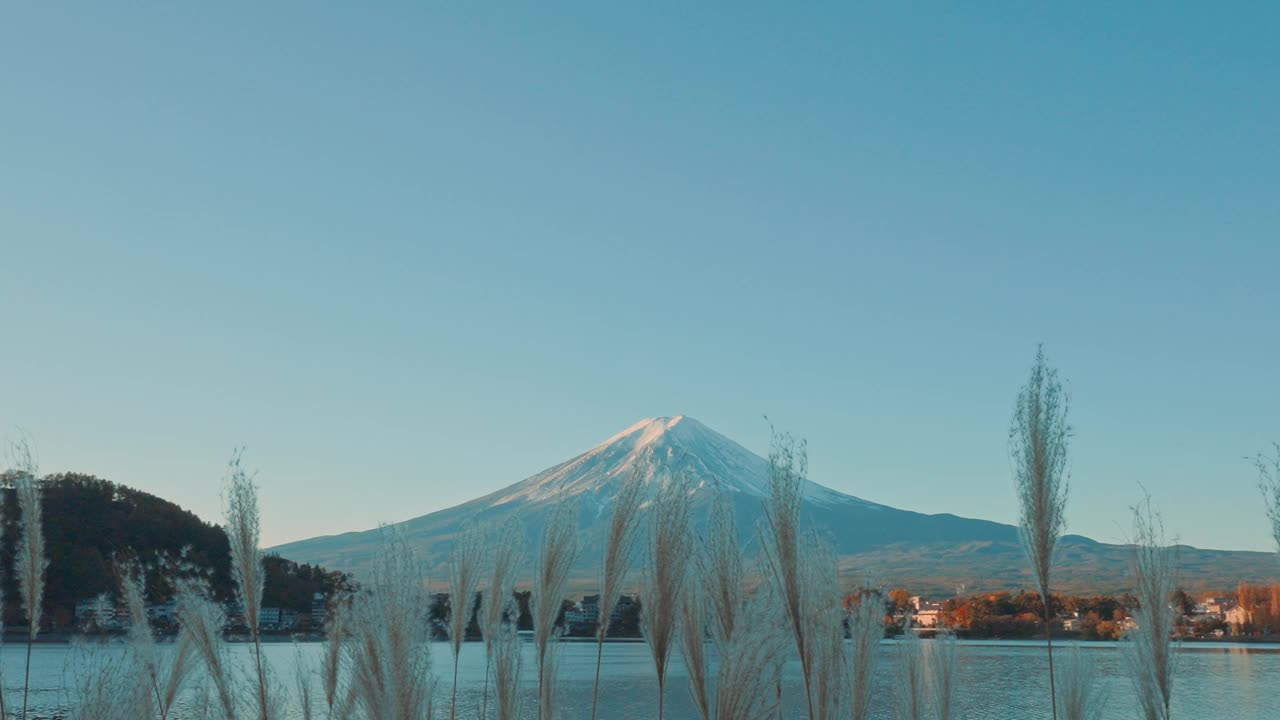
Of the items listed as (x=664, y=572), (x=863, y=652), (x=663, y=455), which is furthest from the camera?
(x=663, y=455)

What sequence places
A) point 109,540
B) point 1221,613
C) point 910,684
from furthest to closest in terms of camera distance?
point 1221,613 < point 109,540 < point 910,684

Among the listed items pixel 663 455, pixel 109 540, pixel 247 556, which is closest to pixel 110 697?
pixel 247 556

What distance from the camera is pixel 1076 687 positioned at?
5.75m

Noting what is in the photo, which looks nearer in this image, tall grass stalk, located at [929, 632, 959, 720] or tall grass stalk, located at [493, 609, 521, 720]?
tall grass stalk, located at [493, 609, 521, 720]

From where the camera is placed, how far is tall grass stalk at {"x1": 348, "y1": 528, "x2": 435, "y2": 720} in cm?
261

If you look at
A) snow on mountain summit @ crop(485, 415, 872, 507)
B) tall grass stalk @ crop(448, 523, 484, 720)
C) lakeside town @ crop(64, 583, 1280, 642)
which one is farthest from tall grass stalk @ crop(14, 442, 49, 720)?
snow on mountain summit @ crop(485, 415, 872, 507)

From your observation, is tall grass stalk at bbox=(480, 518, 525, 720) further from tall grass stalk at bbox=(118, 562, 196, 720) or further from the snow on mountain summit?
the snow on mountain summit

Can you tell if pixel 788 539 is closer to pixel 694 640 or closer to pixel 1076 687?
pixel 694 640

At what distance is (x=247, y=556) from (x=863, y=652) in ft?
8.22

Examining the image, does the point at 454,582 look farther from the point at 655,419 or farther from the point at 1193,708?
the point at 655,419

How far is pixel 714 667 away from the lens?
367 cm

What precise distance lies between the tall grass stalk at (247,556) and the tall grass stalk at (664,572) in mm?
1525

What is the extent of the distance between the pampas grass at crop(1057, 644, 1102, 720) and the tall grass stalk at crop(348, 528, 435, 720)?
4.13 meters

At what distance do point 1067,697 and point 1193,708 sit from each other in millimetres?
23914
